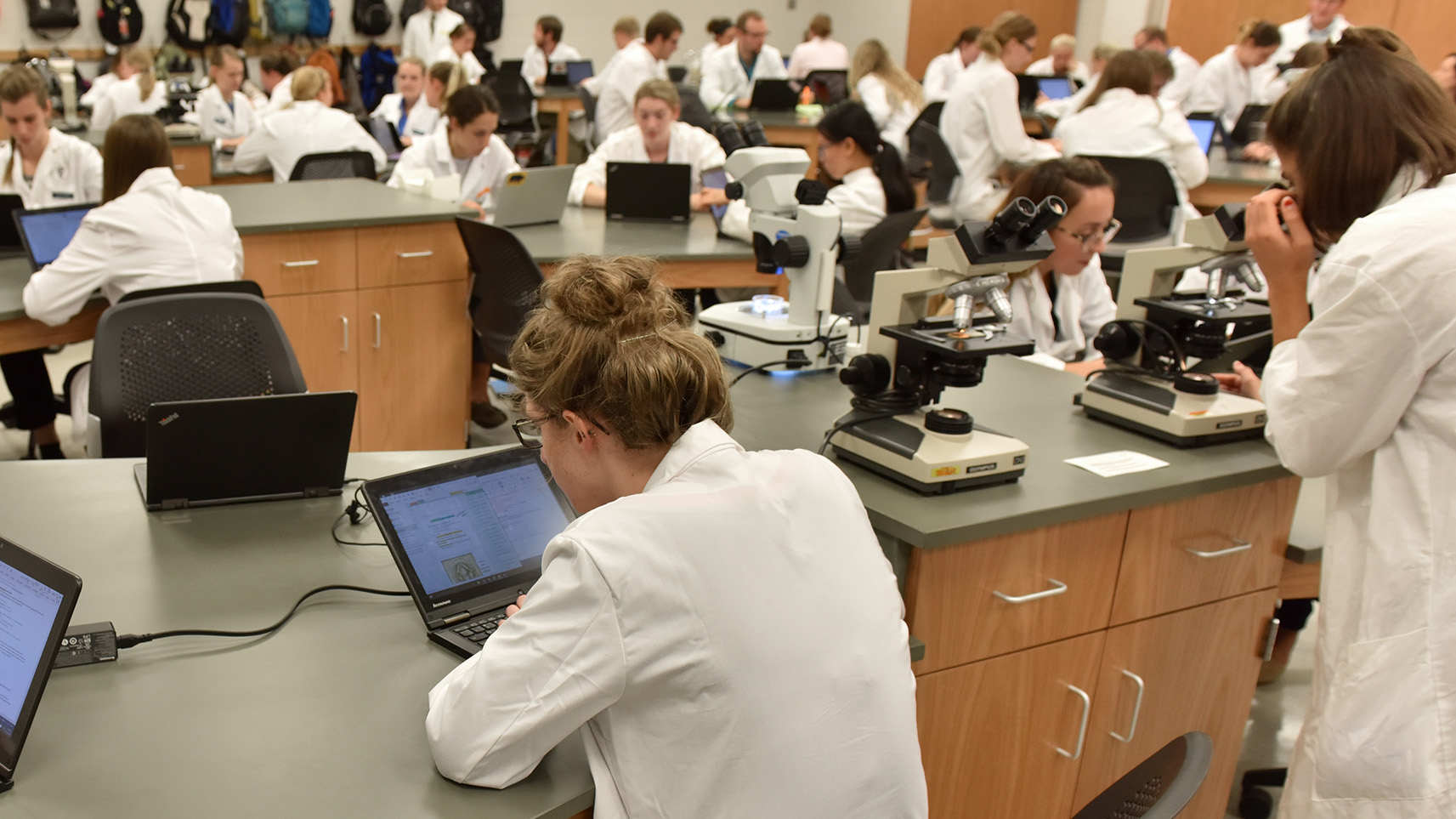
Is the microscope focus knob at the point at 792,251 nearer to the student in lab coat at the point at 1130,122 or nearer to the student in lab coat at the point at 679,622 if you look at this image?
the student in lab coat at the point at 679,622

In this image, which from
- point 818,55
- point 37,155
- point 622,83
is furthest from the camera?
point 818,55

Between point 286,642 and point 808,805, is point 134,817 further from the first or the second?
point 808,805

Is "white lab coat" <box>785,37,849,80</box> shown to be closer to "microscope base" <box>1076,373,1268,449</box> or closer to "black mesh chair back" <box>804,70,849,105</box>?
"black mesh chair back" <box>804,70,849,105</box>

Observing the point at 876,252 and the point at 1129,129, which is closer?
the point at 876,252

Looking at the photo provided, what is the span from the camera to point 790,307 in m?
2.54

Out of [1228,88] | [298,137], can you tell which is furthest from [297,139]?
[1228,88]

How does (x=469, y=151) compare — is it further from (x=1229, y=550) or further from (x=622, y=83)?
(x=622, y=83)

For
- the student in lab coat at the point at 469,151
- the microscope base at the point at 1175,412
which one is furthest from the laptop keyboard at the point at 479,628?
the student in lab coat at the point at 469,151

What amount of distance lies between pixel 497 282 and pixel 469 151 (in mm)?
1170

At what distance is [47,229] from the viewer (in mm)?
3219

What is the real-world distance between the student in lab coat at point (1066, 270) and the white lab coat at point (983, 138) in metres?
2.87

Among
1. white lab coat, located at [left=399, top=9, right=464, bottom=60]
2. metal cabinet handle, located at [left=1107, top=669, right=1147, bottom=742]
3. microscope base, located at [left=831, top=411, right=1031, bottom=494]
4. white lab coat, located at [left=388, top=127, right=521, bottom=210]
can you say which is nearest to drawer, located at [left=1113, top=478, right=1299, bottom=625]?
metal cabinet handle, located at [left=1107, top=669, right=1147, bottom=742]

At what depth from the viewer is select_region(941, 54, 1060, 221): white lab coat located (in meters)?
5.85

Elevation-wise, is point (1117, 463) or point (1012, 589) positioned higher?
point (1117, 463)
